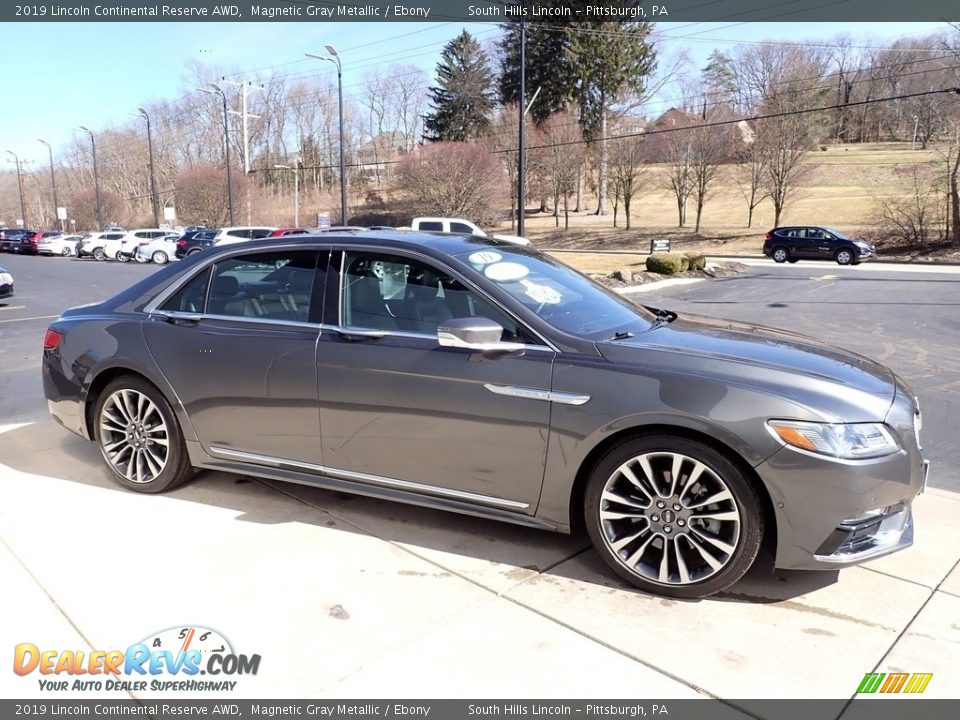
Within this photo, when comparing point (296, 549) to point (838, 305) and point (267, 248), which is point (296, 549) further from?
point (838, 305)

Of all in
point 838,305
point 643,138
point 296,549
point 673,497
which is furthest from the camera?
point 643,138

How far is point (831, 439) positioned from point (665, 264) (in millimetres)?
19878

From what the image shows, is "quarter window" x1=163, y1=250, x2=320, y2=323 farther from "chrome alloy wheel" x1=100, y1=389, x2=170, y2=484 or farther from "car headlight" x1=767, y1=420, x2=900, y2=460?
"car headlight" x1=767, y1=420, x2=900, y2=460

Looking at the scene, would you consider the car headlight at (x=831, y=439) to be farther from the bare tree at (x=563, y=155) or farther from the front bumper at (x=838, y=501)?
Result: the bare tree at (x=563, y=155)

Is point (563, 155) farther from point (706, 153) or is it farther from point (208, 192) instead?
point (208, 192)

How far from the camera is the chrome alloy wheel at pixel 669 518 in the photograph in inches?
117

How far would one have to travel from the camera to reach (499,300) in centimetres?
343

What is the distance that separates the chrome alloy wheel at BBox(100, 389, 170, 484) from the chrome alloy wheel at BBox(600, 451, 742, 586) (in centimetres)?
271

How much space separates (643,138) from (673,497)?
4880cm

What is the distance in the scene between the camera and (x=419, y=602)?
3.09 metres

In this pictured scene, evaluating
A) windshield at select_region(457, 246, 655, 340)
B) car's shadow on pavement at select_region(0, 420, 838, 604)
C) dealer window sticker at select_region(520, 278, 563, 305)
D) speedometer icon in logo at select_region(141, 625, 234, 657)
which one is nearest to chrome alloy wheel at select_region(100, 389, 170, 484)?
car's shadow on pavement at select_region(0, 420, 838, 604)

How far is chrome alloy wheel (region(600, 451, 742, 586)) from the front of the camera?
2977 mm
